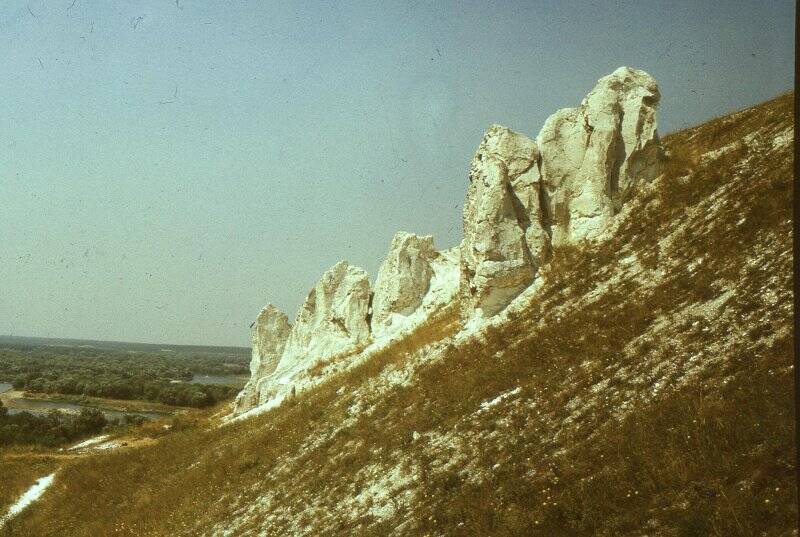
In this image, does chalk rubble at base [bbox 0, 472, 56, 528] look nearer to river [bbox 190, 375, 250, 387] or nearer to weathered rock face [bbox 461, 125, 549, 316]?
weathered rock face [bbox 461, 125, 549, 316]

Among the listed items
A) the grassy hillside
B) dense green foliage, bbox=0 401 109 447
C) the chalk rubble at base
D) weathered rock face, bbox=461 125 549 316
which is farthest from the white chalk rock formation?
dense green foliage, bbox=0 401 109 447

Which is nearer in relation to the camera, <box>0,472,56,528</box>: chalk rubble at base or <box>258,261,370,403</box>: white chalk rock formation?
<box>0,472,56,528</box>: chalk rubble at base

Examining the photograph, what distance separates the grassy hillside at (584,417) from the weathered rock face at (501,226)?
4.97 ft

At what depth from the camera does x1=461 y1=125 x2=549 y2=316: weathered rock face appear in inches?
769

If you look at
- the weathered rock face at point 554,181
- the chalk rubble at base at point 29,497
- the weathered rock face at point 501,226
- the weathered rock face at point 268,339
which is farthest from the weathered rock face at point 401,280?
the chalk rubble at base at point 29,497

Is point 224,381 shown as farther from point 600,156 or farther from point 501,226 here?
point 600,156

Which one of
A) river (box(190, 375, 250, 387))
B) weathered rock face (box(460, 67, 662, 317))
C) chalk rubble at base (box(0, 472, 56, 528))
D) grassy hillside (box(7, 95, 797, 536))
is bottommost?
chalk rubble at base (box(0, 472, 56, 528))

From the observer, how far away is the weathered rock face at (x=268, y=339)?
43.2 meters

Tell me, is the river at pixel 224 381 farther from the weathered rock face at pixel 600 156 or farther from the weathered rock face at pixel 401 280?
the weathered rock face at pixel 600 156

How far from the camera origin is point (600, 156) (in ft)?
65.6

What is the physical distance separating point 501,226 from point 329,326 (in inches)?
708

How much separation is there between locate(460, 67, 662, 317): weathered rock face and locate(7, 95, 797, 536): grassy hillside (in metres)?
1.12

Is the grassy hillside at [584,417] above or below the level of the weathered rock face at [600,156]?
below

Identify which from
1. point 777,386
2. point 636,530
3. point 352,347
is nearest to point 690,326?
point 777,386
